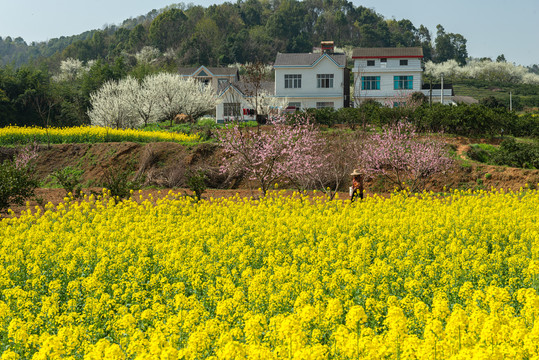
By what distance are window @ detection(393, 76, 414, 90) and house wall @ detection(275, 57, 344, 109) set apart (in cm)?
885

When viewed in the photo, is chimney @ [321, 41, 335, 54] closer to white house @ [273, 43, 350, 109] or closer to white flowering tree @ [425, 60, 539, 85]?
white house @ [273, 43, 350, 109]

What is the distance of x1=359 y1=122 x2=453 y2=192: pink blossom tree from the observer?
22156 mm

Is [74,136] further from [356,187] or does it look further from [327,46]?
[327,46]

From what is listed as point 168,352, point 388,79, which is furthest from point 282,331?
point 388,79

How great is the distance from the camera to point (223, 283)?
8.49m

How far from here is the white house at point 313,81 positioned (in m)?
56.6

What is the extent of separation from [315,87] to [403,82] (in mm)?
11639

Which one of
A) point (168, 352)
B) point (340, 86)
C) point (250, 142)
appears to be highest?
point (340, 86)

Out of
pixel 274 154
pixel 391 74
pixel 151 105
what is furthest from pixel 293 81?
pixel 274 154

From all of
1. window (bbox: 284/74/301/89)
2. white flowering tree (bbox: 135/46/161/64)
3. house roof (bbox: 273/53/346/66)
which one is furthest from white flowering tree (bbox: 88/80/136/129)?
white flowering tree (bbox: 135/46/161/64)

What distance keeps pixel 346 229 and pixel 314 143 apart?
11.0 meters

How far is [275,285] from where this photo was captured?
829cm

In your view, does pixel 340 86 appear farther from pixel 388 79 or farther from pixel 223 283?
pixel 223 283

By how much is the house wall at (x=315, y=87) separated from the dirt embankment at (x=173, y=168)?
2868 cm
